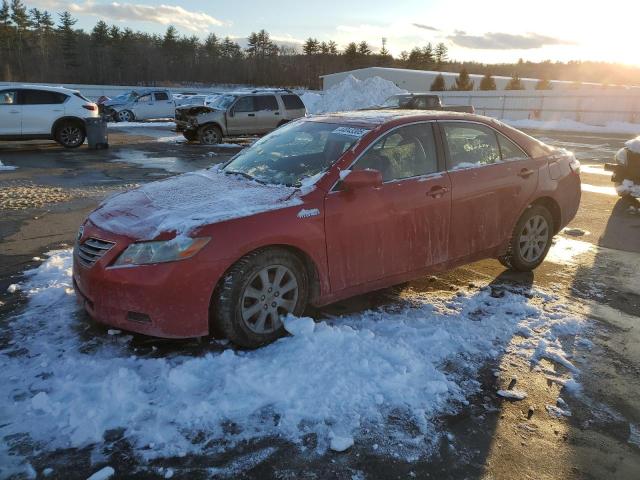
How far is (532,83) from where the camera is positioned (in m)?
59.8

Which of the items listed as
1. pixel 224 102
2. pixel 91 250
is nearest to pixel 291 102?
pixel 224 102

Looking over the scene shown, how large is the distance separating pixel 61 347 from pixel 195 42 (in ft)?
356

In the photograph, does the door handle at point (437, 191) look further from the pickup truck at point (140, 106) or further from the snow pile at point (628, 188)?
the pickup truck at point (140, 106)

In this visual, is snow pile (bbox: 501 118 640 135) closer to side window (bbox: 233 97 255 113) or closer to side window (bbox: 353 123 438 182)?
side window (bbox: 233 97 255 113)

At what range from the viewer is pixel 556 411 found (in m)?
3.09

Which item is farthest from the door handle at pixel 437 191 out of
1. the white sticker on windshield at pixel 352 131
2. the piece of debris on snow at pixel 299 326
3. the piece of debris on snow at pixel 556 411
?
the piece of debris on snow at pixel 556 411

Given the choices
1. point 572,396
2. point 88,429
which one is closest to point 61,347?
point 88,429

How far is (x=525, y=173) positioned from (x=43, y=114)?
14.6 metres

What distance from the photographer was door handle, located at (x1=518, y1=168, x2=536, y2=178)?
16.6 feet

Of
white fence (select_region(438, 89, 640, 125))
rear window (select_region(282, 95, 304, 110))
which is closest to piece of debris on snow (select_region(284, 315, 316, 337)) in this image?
rear window (select_region(282, 95, 304, 110))

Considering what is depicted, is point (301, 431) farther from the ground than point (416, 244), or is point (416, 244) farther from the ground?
point (416, 244)

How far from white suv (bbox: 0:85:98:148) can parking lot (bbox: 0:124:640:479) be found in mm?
10270

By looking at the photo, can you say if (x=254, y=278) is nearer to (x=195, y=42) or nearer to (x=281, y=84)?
(x=281, y=84)

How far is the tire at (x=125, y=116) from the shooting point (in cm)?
2753
